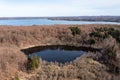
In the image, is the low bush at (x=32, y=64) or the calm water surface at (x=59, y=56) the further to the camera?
the calm water surface at (x=59, y=56)

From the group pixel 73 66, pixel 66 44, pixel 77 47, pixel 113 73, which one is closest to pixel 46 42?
pixel 66 44

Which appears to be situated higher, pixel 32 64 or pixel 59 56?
pixel 32 64

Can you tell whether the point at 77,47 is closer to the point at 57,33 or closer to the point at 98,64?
the point at 57,33

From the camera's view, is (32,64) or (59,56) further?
(59,56)

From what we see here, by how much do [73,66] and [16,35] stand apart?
67.3ft

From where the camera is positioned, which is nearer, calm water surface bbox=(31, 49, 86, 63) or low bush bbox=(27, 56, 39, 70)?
low bush bbox=(27, 56, 39, 70)

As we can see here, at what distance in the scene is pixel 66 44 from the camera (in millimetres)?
42625

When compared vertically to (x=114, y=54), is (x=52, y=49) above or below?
below

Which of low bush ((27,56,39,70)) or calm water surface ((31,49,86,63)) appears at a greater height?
low bush ((27,56,39,70))

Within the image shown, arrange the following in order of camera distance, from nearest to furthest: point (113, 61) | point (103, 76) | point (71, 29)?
point (103, 76)
point (113, 61)
point (71, 29)

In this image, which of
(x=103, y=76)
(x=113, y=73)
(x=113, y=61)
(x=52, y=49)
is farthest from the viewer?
(x=52, y=49)

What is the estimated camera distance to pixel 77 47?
132ft

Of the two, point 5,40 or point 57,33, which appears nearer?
point 5,40

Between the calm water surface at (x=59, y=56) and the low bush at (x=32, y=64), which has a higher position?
the low bush at (x=32, y=64)
